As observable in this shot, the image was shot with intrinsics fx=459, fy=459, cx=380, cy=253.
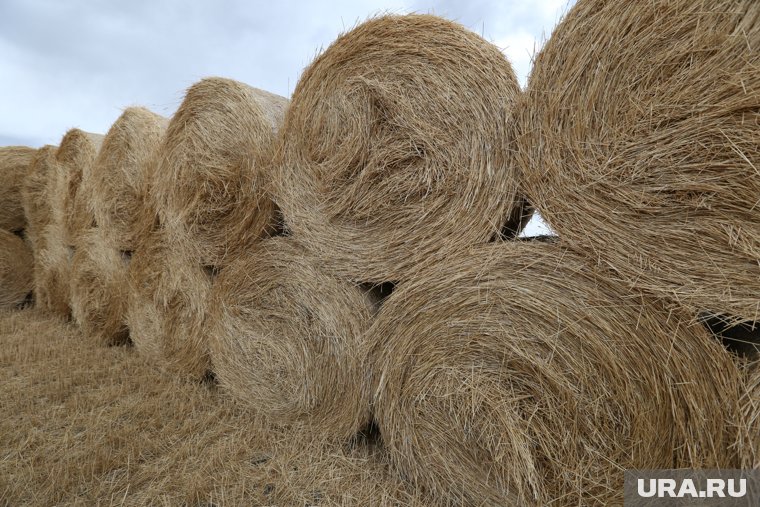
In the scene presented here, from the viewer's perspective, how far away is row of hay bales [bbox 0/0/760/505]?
4.07 feet

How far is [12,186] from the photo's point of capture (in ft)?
18.8

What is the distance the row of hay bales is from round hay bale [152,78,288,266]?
0.02 m

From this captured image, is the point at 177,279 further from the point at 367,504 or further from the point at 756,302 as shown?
the point at 756,302

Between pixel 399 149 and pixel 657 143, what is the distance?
3.09 feet

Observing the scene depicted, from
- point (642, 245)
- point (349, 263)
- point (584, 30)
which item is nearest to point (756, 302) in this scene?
point (642, 245)

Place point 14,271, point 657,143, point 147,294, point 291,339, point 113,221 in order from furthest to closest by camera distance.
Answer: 1. point 14,271
2. point 113,221
3. point 147,294
4. point 291,339
5. point 657,143

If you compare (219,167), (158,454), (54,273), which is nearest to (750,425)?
(158,454)

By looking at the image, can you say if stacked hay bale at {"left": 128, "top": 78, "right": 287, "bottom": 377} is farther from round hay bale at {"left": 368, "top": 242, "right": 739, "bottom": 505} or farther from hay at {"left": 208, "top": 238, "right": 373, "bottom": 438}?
round hay bale at {"left": 368, "top": 242, "right": 739, "bottom": 505}

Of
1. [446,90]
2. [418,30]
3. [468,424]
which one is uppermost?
[418,30]

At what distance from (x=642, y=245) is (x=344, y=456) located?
1.52 m

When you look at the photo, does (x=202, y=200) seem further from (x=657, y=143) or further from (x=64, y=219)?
(x=64, y=219)

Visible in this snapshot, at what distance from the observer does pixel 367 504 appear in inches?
70.4

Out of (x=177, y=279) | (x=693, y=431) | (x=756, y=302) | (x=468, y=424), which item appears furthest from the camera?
(x=177, y=279)

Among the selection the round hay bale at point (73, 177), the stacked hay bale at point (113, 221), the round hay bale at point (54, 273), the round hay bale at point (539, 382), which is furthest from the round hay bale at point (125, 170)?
the round hay bale at point (539, 382)
